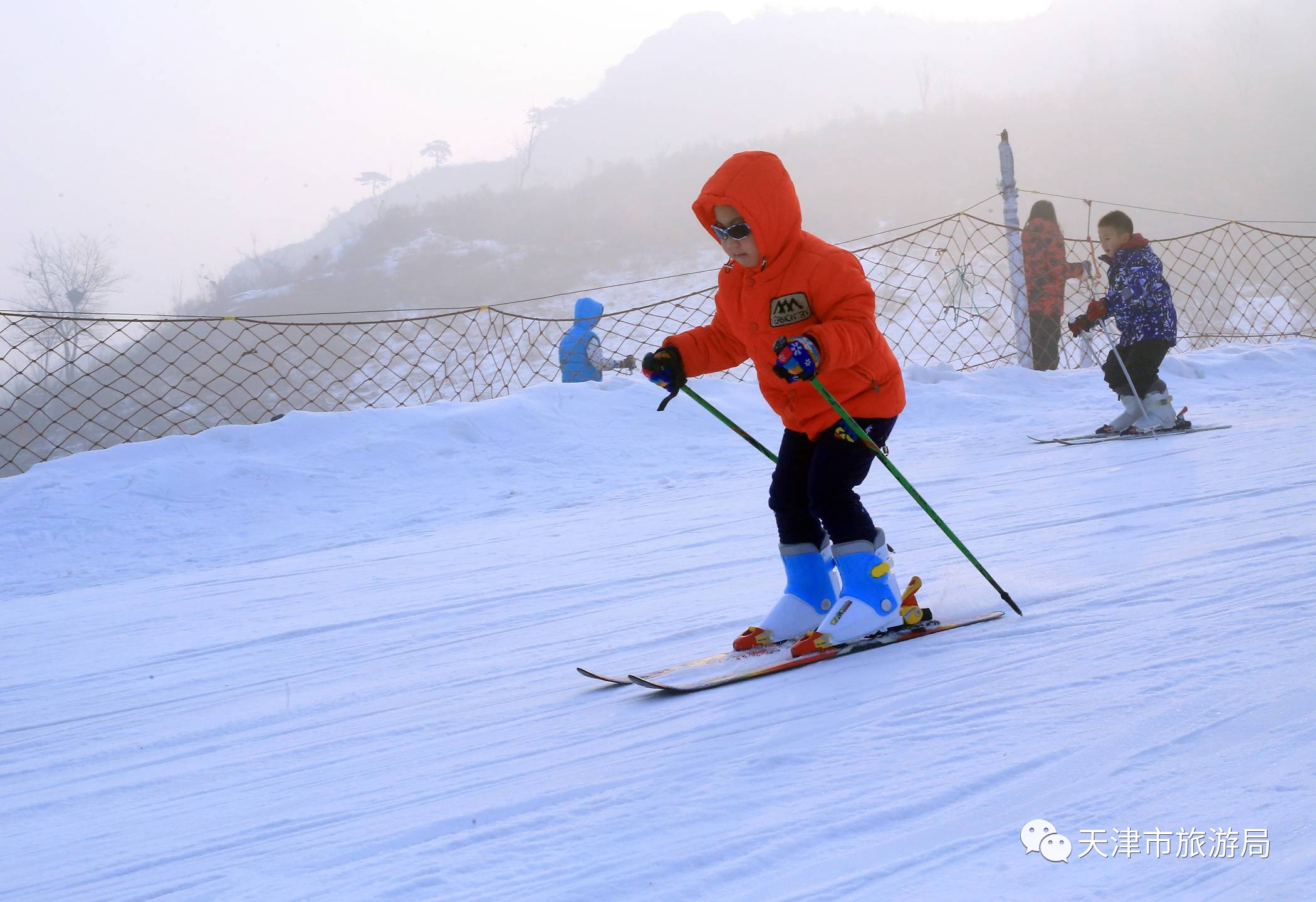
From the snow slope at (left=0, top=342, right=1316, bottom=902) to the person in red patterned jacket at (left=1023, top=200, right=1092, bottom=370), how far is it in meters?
4.66

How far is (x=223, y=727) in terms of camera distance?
214 centimetres

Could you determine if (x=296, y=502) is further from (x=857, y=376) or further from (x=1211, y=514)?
(x=1211, y=514)

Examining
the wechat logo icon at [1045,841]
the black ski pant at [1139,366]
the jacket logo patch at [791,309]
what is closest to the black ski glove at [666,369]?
the jacket logo patch at [791,309]

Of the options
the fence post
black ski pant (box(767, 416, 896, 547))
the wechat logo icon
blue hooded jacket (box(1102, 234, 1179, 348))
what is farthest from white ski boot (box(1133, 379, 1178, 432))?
the wechat logo icon

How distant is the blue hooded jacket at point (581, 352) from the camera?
7.86 metres

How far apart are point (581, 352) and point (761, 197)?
5.66 metres

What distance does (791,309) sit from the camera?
2.34 meters

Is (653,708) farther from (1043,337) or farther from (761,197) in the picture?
(1043,337)

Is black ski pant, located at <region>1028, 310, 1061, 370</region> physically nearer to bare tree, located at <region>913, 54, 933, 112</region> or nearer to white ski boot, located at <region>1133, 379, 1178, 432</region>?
white ski boot, located at <region>1133, 379, 1178, 432</region>

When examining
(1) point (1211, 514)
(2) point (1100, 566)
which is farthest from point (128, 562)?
(1) point (1211, 514)

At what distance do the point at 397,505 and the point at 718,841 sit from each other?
165 inches

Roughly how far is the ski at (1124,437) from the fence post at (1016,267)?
3.76 meters

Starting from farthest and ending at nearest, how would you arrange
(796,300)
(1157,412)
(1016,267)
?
(1016,267)
(1157,412)
(796,300)

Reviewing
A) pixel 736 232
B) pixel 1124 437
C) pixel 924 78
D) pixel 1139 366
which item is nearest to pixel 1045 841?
pixel 736 232
